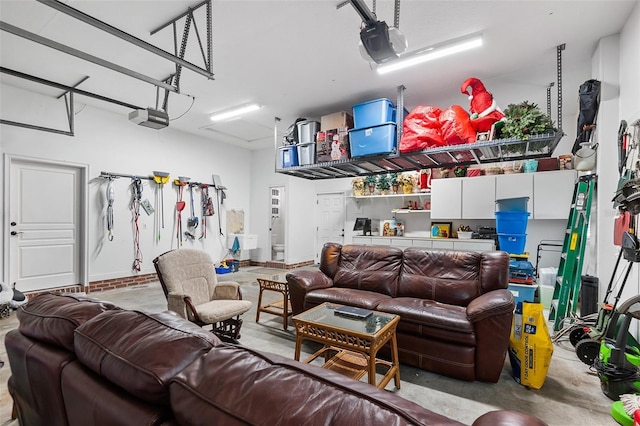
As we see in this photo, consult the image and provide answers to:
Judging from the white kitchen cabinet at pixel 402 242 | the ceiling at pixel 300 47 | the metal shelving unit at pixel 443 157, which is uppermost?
the ceiling at pixel 300 47

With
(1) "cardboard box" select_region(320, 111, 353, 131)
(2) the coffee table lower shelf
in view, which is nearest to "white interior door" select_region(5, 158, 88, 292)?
(1) "cardboard box" select_region(320, 111, 353, 131)

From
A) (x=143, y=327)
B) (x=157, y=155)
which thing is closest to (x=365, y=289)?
(x=143, y=327)

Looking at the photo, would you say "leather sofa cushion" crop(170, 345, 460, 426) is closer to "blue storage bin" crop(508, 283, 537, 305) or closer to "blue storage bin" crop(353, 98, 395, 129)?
"blue storage bin" crop(353, 98, 395, 129)

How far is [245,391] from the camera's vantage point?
69 centimetres

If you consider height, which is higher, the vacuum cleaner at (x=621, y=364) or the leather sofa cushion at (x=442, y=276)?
the leather sofa cushion at (x=442, y=276)

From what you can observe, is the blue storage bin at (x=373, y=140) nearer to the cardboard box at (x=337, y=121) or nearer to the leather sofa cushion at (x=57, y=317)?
the cardboard box at (x=337, y=121)

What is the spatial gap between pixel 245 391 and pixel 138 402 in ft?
1.15

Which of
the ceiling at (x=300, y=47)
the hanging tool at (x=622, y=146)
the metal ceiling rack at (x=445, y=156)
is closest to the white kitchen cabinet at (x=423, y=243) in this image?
the metal ceiling rack at (x=445, y=156)

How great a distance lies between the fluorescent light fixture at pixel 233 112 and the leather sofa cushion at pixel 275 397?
15.9 feet

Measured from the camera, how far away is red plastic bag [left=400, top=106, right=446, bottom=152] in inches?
148

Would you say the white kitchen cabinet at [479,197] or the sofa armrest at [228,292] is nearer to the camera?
the sofa armrest at [228,292]

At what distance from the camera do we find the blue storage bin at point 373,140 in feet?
12.9

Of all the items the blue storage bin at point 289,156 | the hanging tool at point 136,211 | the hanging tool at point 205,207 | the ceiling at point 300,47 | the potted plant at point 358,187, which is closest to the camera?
the ceiling at point 300,47

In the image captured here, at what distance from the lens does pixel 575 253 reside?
12.1 ft
